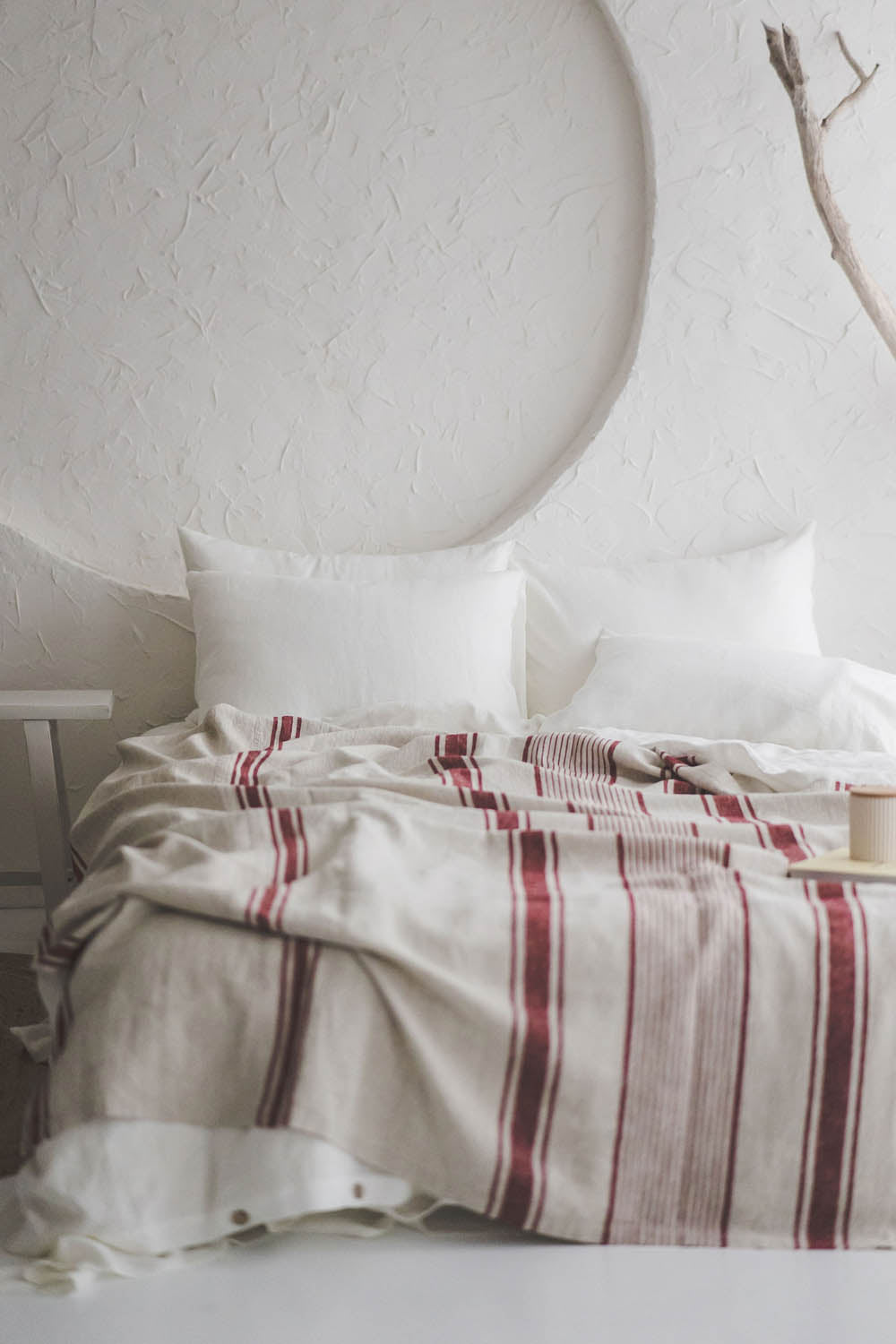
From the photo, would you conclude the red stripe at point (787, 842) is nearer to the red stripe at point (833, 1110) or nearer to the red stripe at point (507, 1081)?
the red stripe at point (833, 1110)

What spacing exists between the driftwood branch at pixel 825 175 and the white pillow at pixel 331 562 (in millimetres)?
914

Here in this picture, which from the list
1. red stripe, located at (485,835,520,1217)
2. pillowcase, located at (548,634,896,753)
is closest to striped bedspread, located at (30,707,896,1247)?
red stripe, located at (485,835,520,1217)

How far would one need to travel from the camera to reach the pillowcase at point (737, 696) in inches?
83.4

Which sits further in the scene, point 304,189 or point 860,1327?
point 304,189

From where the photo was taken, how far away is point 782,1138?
3.83 feet

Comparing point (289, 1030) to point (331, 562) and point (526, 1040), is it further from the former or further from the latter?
point (331, 562)

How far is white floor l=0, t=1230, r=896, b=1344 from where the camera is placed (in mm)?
1058

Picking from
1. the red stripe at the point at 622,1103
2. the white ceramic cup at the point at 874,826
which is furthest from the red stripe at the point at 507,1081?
the white ceramic cup at the point at 874,826

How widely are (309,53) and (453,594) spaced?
1.22 metres

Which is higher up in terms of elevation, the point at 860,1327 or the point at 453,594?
the point at 453,594

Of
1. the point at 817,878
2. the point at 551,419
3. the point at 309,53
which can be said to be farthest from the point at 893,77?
the point at 817,878

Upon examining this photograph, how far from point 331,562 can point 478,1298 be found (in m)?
1.77

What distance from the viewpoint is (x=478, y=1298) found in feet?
3.59

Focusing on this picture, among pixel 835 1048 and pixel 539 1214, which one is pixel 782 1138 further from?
pixel 539 1214
